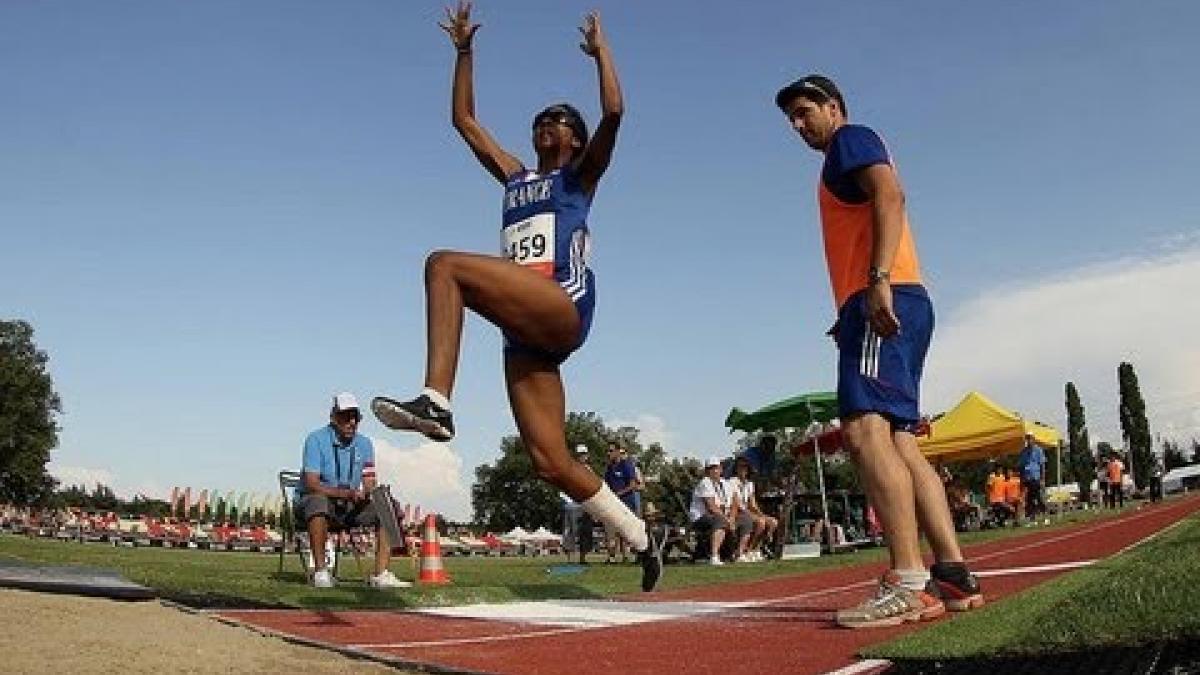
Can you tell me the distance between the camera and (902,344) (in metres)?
4.49

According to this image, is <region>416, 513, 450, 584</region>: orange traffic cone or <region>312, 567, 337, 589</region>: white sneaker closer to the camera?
<region>312, 567, 337, 589</region>: white sneaker

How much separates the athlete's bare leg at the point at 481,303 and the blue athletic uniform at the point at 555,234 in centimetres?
15

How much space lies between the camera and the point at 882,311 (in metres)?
4.27

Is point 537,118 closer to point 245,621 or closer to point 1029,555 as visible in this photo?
point 245,621

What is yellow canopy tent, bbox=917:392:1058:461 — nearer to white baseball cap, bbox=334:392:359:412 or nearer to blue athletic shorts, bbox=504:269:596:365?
white baseball cap, bbox=334:392:359:412

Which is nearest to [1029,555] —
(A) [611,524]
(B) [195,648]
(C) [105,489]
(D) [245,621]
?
(A) [611,524]

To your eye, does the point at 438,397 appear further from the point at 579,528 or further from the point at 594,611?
the point at 579,528

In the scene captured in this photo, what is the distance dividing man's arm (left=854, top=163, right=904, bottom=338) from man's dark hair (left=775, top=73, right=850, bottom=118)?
580 millimetres

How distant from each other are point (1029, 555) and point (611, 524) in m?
5.14

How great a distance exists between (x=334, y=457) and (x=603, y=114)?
5.10m

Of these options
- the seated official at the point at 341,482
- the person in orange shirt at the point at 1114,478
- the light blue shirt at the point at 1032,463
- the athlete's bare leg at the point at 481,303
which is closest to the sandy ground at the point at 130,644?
the athlete's bare leg at the point at 481,303

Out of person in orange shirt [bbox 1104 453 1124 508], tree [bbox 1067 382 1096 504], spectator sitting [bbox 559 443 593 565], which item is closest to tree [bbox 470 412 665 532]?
tree [bbox 1067 382 1096 504]

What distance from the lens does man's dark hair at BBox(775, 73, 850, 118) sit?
493cm

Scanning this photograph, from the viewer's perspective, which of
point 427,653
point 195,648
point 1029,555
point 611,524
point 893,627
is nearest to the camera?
point 195,648
